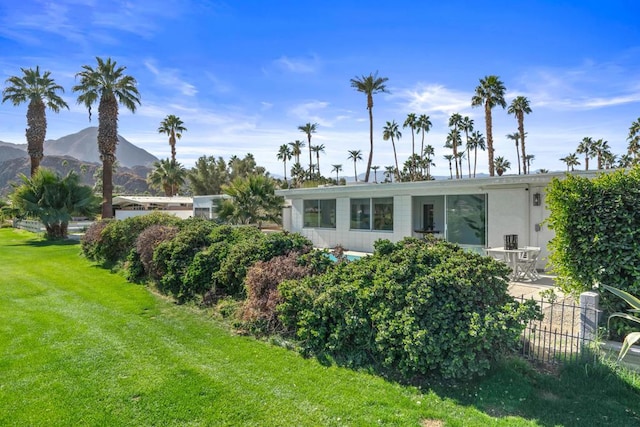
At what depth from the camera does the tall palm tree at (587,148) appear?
5722 cm

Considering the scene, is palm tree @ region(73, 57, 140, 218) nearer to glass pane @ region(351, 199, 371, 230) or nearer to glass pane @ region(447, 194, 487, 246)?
glass pane @ region(351, 199, 371, 230)

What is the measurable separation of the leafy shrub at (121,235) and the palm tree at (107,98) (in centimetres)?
1439

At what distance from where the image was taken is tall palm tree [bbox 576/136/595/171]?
5722 cm

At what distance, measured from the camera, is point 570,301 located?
6.50m

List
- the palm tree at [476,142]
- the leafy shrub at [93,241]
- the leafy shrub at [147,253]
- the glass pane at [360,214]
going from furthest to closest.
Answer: the palm tree at [476,142], the glass pane at [360,214], the leafy shrub at [93,241], the leafy shrub at [147,253]

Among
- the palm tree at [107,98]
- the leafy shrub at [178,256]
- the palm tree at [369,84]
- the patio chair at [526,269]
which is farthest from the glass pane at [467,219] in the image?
the palm tree at [369,84]

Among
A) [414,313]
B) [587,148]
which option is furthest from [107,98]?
[587,148]

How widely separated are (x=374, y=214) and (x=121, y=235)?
9.27 m

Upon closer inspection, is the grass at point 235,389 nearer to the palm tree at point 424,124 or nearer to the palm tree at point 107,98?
the palm tree at point 107,98

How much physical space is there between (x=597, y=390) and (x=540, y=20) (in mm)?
10935

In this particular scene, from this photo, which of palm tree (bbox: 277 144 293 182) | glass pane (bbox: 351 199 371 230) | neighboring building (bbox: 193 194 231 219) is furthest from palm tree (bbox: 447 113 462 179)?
glass pane (bbox: 351 199 371 230)

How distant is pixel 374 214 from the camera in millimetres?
14898

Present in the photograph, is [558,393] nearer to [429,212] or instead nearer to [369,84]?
[429,212]

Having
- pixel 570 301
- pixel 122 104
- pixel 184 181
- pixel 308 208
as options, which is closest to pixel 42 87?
pixel 122 104
